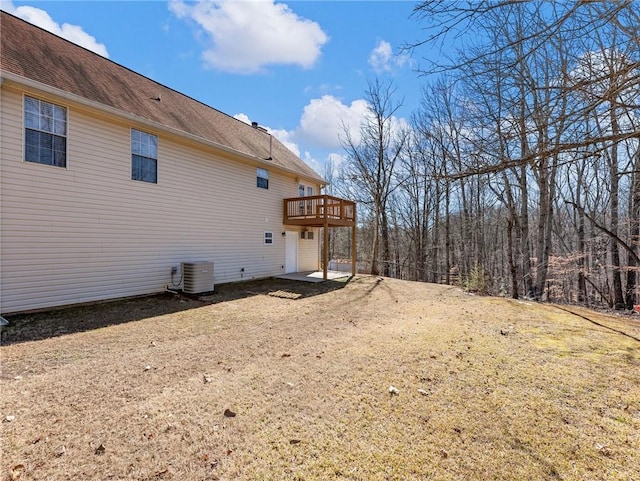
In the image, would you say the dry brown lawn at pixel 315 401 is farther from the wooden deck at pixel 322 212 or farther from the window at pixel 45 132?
the wooden deck at pixel 322 212

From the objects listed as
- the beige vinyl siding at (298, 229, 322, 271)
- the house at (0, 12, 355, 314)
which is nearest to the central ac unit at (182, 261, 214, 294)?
the house at (0, 12, 355, 314)

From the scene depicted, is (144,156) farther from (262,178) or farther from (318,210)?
(318,210)

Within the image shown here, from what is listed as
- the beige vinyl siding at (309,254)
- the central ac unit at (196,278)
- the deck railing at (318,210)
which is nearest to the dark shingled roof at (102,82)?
the deck railing at (318,210)

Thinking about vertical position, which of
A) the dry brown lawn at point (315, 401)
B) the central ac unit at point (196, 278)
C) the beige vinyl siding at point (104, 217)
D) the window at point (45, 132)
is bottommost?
the dry brown lawn at point (315, 401)

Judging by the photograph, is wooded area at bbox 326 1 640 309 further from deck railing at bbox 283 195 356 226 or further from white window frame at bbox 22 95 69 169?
white window frame at bbox 22 95 69 169

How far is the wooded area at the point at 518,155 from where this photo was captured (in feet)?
10.6

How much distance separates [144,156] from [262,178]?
194 inches

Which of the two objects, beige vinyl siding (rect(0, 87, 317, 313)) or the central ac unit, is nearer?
beige vinyl siding (rect(0, 87, 317, 313))

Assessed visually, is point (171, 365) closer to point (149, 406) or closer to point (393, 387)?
point (149, 406)

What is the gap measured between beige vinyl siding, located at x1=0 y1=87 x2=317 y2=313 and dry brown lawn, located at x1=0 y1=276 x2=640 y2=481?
1.23 metres

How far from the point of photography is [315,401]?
307 centimetres

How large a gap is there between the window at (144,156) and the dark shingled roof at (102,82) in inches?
21.9

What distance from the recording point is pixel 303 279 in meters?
12.7

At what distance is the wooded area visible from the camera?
3246 millimetres
